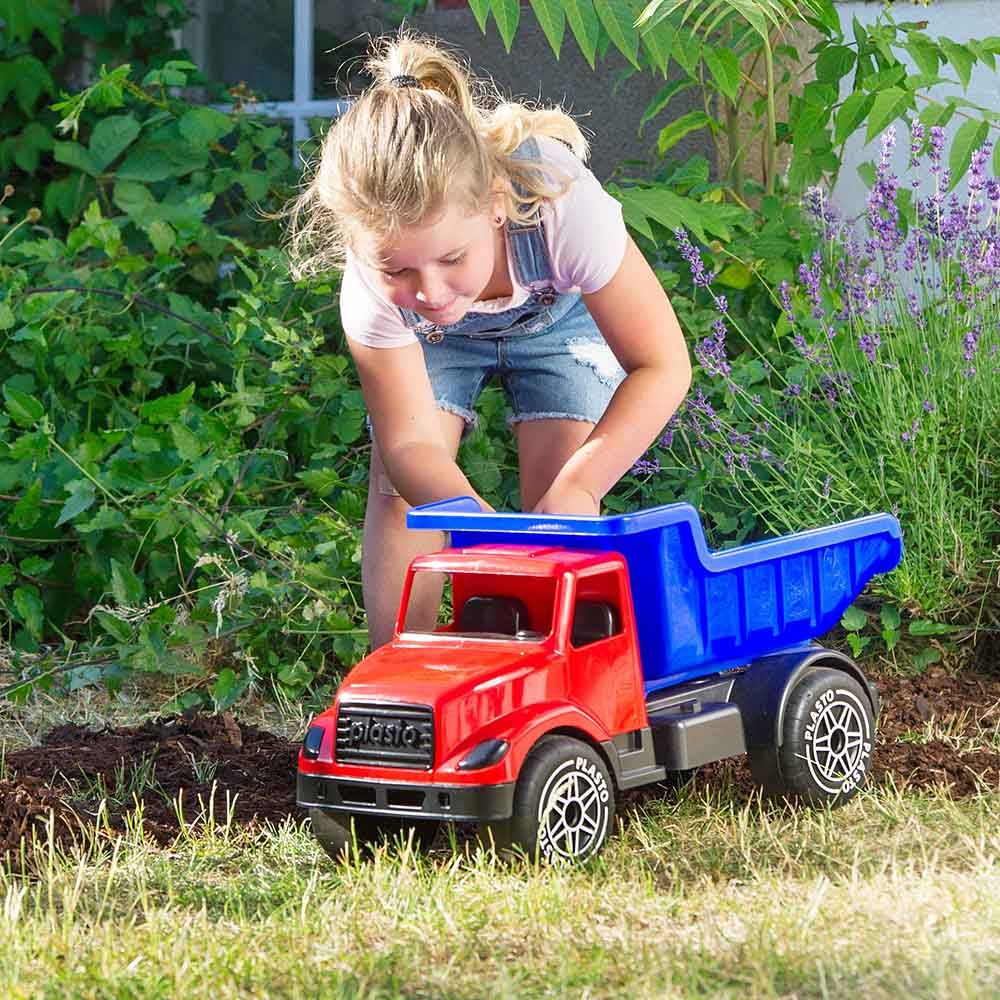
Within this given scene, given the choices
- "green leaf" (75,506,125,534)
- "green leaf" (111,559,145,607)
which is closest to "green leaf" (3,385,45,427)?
"green leaf" (75,506,125,534)

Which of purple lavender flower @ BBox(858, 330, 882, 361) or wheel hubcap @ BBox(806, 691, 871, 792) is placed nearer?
wheel hubcap @ BBox(806, 691, 871, 792)

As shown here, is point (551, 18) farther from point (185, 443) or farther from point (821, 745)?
point (821, 745)

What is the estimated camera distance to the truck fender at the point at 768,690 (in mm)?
3078

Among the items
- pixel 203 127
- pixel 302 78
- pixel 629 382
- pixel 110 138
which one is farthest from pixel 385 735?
pixel 302 78

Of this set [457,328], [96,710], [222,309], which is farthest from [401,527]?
[222,309]

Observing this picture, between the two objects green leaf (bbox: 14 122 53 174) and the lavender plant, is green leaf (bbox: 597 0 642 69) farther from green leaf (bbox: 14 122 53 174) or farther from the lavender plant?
green leaf (bbox: 14 122 53 174)

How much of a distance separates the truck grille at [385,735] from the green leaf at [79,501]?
1732 millimetres

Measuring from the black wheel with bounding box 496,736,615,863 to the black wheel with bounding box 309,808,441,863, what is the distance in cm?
24

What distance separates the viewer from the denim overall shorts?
3518 millimetres

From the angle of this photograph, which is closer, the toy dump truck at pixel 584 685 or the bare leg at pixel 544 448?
the toy dump truck at pixel 584 685

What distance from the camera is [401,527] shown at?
11.6 ft

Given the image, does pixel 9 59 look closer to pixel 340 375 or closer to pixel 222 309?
pixel 222 309

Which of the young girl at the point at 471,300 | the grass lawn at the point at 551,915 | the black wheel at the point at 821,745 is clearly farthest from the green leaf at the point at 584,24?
the grass lawn at the point at 551,915

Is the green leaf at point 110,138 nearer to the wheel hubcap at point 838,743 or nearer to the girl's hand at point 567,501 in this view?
the girl's hand at point 567,501
